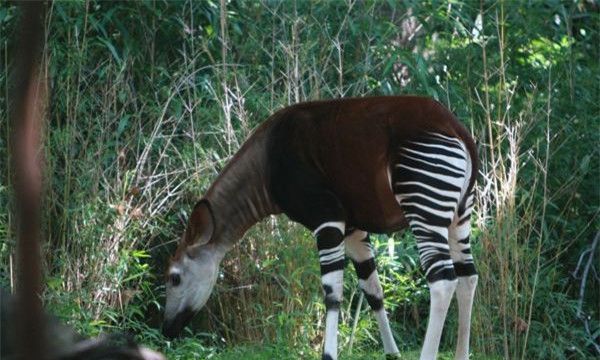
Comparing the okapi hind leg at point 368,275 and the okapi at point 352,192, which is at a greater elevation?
the okapi at point 352,192

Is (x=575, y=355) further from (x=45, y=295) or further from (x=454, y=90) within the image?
(x=45, y=295)

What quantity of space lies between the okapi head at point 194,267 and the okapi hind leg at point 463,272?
1.10 m

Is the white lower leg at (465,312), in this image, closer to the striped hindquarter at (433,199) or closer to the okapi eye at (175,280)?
the striped hindquarter at (433,199)

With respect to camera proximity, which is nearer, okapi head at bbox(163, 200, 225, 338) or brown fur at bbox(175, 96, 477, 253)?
brown fur at bbox(175, 96, 477, 253)

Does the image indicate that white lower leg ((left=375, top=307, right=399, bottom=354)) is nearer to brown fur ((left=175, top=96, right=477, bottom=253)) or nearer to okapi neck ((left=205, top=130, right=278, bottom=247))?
brown fur ((left=175, top=96, right=477, bottom=253))

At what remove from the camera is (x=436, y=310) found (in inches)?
169

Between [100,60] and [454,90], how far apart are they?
225 cm

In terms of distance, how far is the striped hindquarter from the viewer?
13.9 ft

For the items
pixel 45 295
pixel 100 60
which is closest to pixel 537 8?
pixel 100 60

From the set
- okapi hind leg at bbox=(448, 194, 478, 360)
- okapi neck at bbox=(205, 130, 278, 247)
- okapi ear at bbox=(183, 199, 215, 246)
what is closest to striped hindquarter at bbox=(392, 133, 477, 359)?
okapi hind leg at bbox=(448, 194, 478, 360)

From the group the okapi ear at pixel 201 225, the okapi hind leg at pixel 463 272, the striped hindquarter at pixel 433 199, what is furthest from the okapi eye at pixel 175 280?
the okapi hind leg at pixel 463 272

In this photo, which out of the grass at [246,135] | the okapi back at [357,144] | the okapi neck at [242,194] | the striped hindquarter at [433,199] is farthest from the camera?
Result: the grass at [246,135]

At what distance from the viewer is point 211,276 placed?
15.7 ft

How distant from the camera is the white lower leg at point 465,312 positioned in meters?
4.50
